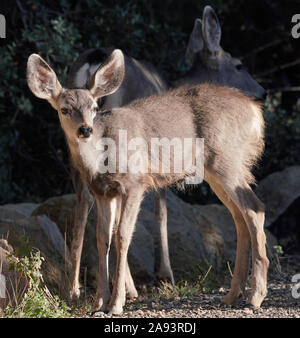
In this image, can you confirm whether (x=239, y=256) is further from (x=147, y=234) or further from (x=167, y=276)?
(x=147, y=234)

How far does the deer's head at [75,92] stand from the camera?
21.4 feet

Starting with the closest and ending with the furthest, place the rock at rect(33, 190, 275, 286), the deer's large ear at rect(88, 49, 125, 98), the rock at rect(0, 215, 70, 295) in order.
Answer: the deer's large ear at rect(88, 49, 125, 98) < the rock at rect(0, 215, 70, 295) < the rock at rect(33, 190, 275, 286)

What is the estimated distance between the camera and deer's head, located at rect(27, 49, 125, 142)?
6.54m

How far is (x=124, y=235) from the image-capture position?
6.58 m

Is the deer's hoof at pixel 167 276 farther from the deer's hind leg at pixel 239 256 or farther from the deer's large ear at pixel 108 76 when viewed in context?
the deer's large ear at pixel 108 76

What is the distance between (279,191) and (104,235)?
14.6 ft

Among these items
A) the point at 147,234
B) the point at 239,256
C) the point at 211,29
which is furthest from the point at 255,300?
the point at 211,29

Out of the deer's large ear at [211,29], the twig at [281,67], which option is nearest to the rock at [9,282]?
the deer's large ear at [211,29]

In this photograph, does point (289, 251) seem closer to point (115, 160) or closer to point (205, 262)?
point (205, 262)

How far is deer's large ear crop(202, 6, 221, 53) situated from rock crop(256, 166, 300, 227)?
7.34 feet

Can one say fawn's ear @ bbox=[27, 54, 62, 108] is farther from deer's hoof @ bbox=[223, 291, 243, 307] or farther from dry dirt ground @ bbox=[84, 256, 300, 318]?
deer's hoof @ bbox=[223, 291, 243, 307]

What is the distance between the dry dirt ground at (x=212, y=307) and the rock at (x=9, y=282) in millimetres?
664

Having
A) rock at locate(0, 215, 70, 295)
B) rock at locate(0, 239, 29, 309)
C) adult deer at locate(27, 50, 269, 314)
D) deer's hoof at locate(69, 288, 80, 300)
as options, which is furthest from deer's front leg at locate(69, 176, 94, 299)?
rock at locate(0, 239, 29, 309)
